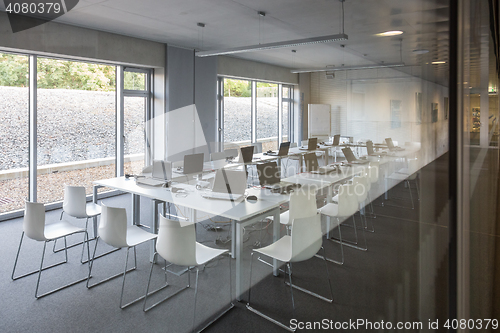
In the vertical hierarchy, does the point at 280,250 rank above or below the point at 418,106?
below

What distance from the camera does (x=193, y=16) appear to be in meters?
5.16

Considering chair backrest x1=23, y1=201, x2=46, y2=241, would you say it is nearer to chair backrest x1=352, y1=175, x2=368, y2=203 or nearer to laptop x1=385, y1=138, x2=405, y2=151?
chair backrest x1=352, y1=175, x2=368, y2=203

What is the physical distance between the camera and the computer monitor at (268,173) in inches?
161

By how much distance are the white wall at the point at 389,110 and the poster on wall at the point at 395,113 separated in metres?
0.01

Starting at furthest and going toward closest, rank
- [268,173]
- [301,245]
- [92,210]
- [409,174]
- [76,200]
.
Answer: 1. [268,173]
2. [92,210]
3. [76,200]
4. [301,245]
5. [409,174]

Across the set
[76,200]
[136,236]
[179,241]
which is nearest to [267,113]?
[76,200]

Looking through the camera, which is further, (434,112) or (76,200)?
(76,200)

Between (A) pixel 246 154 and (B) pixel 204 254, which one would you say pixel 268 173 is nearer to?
(B) pixel 204 254

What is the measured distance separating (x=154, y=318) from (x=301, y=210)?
1.72 metres

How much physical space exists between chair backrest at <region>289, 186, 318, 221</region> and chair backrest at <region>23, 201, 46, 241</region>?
2.43 metres

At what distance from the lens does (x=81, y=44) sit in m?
5.73

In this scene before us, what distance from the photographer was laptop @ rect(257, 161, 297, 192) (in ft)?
13.2

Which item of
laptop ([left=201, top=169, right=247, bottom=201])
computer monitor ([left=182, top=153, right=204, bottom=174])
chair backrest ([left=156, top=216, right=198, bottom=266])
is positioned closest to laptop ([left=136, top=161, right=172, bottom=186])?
computer monitor ([left=182, top=153, right=204, bottom=174])

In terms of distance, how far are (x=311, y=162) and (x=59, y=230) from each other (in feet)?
11.1
